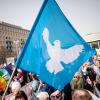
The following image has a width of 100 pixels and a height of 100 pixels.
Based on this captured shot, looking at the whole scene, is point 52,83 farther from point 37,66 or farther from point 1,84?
point 1,84

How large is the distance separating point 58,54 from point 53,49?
104 mm

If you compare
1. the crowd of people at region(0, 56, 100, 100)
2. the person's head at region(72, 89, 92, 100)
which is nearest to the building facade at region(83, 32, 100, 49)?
the crowd of people at region(0, 56, 100, 100)

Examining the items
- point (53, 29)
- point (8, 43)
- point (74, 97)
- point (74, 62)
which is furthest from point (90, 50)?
point (8, 43)

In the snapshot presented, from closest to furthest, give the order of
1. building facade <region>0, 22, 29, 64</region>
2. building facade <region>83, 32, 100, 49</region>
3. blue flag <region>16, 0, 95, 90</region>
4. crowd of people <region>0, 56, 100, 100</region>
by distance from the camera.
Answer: crowd of people <region>0, 56, 100, 100</region> → blue flag <region>16, 0, 95, 90</region> → building facade <region>83, 32, 100, 49</region> → building facade <region>0, 22, 29, 64</region>

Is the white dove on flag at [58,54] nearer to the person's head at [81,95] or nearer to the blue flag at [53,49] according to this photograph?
the blue flag at [53,49]

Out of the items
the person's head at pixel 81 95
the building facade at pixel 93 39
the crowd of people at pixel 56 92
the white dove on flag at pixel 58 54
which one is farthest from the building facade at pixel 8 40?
the person's head at pixel 81 95

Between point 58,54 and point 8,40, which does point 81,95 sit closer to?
point 58,54

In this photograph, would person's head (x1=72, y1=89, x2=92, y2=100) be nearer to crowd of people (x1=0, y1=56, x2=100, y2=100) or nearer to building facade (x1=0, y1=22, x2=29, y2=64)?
crowd of people (x1=0, y1=56, x2=100, y2=100)

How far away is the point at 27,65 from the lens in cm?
470

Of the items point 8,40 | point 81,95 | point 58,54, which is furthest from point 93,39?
point 8,40

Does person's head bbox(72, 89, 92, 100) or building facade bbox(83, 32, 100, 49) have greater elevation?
building facade bbox(83, 32, 100, 49)

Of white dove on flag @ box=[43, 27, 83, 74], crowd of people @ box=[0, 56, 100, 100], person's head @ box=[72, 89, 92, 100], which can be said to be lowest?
crowd of people @ box=[0, 56, 100, 100]

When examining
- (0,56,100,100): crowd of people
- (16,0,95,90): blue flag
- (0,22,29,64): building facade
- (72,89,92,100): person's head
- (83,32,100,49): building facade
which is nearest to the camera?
(72,89,92,100): person's head

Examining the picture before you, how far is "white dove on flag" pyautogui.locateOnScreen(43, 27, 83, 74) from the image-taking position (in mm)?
4840
